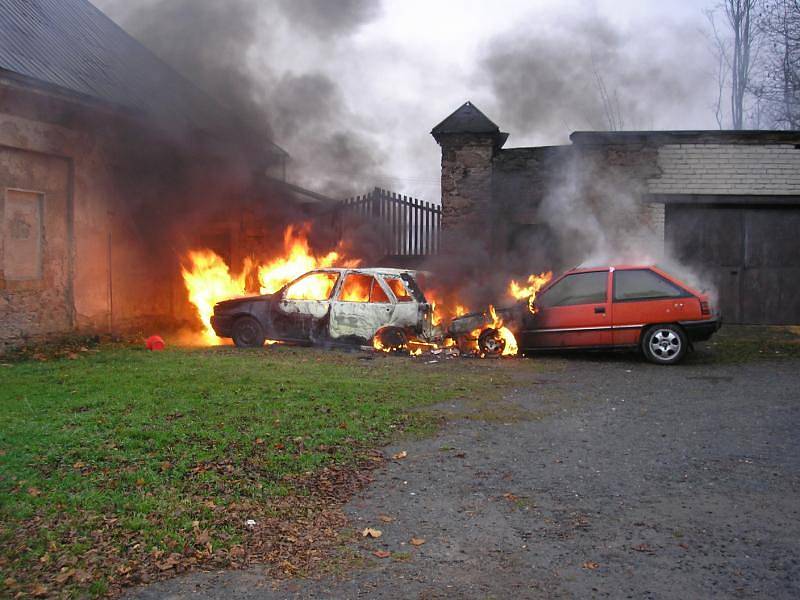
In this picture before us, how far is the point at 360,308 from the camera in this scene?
11523mm

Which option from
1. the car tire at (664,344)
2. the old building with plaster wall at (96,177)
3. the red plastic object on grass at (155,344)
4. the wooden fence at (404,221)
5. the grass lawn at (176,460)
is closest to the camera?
the grass lawn at (176,460)

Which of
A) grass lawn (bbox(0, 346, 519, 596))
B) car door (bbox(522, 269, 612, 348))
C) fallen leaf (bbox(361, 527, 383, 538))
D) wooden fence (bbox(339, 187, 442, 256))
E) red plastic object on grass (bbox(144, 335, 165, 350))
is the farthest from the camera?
wooden fence (bbox(339, 187, 442, 256))

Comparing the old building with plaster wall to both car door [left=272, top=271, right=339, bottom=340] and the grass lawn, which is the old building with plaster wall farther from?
car door [left=272, top=271, right=339, bottom=340]

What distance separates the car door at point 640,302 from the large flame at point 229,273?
5.85 metres

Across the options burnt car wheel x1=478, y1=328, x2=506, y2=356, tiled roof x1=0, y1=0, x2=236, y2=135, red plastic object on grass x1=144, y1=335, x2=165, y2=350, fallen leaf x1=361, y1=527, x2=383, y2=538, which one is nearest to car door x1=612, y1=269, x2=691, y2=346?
burnt car wheel x1=478, y1=328, x2=506, y2=356

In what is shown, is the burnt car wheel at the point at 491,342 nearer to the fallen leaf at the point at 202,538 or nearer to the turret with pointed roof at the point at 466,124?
the turret with pointed roof at the point at 466,124

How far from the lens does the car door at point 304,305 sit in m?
11.8

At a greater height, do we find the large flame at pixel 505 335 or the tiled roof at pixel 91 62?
the tiled roof at pixel 91 62

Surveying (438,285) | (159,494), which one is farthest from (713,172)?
(159,494)

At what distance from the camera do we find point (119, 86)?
13.6 metres

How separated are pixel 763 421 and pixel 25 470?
643 centimetres

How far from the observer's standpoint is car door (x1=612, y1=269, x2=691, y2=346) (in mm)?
10148

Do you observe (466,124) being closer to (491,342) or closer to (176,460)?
(491,342)

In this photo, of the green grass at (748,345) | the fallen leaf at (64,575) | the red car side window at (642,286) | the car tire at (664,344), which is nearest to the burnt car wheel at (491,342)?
the red car side window at (642,286)
